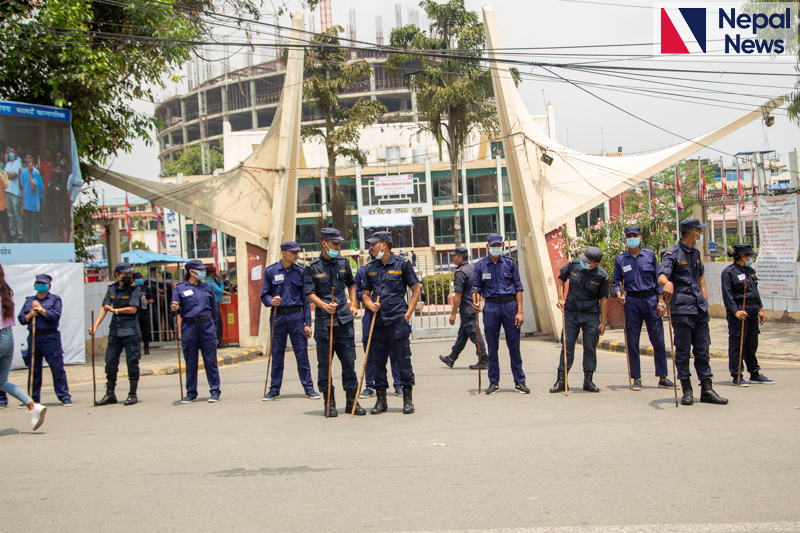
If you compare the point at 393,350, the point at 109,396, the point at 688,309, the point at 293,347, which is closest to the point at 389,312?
the point at 393,350

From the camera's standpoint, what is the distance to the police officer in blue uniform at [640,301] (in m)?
8.71

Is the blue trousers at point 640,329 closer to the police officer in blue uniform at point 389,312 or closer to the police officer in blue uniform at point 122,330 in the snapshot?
the police officer in blue uniform at point 389,312

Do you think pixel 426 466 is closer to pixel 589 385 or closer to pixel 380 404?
pixel 380 404

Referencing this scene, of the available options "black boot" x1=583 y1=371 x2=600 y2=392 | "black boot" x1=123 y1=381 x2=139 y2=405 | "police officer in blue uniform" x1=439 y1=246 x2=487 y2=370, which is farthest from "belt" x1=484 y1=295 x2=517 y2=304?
"black boot" x1=123 y1=381 x2=139 y2=405

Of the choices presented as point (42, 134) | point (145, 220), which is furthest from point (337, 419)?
point (145, 220)

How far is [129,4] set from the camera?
571 inches

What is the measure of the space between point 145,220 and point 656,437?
77372 millimetres

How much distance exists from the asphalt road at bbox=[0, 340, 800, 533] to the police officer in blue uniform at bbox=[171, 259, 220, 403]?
658 mm

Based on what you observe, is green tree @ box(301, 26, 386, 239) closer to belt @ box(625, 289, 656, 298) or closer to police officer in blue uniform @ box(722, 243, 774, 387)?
belt @ box(625, 289, 656, 298)

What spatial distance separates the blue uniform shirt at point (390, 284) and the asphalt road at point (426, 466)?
45.2 inches

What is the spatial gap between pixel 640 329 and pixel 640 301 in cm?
37

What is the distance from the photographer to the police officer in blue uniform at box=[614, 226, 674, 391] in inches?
343

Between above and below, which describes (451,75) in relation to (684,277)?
above

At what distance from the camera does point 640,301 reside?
8805mm
